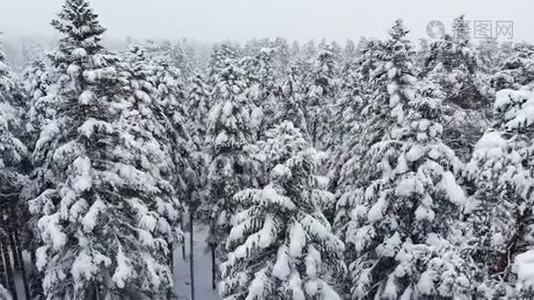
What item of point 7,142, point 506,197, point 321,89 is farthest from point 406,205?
point 321,89

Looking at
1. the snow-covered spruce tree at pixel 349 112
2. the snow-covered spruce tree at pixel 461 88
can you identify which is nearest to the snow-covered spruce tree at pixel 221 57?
the snow-covered spruce tree at pixel 349 112

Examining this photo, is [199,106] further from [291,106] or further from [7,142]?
[7,142]

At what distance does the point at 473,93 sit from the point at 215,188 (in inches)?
588

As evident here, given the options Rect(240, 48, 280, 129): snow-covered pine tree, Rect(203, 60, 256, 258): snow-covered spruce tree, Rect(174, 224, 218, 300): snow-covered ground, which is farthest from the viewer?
Rect(240, 48, 280, 129): snow-covered pine tree

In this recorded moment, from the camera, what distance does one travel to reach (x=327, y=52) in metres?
43.3

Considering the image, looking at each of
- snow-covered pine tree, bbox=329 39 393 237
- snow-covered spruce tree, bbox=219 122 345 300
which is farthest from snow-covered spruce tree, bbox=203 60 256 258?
snow-covered spruce tree, bbox=219 122 345 300

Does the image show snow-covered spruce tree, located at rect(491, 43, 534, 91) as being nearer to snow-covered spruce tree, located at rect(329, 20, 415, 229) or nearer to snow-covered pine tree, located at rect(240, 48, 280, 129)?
snow-covered spruce tree, located at rect(329, 20, 415, 229)

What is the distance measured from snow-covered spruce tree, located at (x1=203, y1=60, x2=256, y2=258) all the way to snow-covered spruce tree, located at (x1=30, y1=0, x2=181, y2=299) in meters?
9.24

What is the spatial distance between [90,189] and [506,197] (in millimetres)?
12503

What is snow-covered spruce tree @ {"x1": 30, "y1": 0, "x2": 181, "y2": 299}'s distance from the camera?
1500 centimetres

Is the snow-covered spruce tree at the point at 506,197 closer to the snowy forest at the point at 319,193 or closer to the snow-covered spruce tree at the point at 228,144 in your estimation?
the snowy forest at the point at 319,193

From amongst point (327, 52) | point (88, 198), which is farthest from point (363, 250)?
point (327, 52)

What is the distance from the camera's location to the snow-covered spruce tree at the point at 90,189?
15.0 m

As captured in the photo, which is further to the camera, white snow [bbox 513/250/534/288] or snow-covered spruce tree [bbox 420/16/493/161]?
snow-covered spruce tree [bbox 420/16/493/161]
